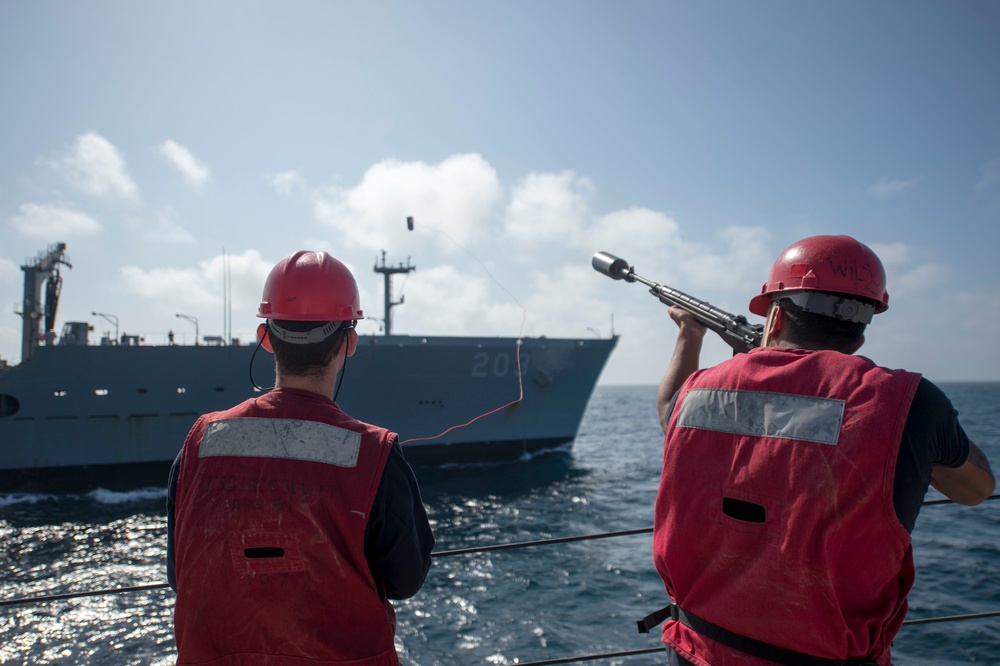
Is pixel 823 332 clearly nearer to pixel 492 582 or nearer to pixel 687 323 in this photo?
pixel 687 323

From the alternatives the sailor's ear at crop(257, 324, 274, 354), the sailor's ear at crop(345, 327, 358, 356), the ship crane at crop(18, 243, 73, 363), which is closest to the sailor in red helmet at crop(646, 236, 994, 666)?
the sailor's ear at crop(345, 327, 358, 356)

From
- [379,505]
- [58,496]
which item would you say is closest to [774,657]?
[379,505]

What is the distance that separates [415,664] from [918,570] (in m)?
7.66

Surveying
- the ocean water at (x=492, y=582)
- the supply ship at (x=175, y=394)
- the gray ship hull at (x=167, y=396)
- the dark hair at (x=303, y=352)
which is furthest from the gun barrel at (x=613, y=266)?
the gray ship hull at (x=167, y=396)

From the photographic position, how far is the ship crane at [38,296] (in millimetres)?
20828

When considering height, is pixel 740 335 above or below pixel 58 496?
above

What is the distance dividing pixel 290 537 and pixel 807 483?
3.53 ft

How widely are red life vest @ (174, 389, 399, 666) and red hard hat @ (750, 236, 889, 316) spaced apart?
3.58 ft

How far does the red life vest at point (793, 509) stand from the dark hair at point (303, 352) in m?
0.91

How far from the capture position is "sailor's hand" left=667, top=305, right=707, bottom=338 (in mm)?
2018

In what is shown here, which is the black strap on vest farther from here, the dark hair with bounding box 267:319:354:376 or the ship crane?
the ship crane

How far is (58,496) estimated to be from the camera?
16.0 m

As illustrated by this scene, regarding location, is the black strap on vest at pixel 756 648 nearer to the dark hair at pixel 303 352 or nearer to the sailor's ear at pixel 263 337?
the dark hair at pixel 303 352

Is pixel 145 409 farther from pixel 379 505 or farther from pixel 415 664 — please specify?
pixel 379 505
